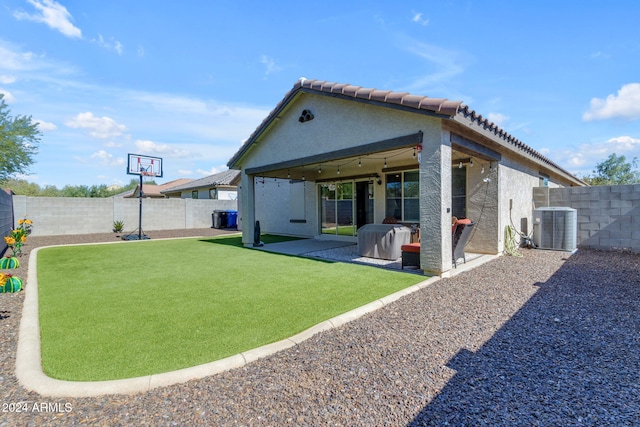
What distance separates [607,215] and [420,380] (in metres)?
10.9

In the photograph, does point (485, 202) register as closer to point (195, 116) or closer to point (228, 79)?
point (228, 79)

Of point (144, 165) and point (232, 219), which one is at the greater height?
point (144, 165)

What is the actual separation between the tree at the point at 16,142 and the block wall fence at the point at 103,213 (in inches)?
132

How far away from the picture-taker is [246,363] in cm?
305

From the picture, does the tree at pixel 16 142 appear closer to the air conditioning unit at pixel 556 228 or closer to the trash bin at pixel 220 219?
the trash bin at pixel 220 219

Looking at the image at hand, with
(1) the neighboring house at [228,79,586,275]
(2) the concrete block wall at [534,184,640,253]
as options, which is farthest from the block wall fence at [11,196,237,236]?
(2) the concrete block wall at [534,184,640,253]

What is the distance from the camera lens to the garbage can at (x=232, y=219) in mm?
21438

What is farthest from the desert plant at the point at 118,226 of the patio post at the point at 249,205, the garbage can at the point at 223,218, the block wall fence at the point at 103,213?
the patio post at the point at 249,205

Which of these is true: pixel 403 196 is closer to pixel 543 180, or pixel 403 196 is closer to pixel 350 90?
pixel 350 90

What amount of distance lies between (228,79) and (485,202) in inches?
409

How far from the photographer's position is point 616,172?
38906 millimetres

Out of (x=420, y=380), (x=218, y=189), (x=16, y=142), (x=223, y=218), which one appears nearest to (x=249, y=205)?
(x=420, y=380)

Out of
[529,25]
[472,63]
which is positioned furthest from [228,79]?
[529,25]

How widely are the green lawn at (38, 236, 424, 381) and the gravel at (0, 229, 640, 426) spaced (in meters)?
0.42
